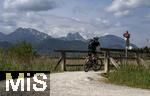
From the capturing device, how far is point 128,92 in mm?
15523

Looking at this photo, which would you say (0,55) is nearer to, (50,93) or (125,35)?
(125,35)

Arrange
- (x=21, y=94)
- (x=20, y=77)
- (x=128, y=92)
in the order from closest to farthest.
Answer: (x=21, y=94) → (x=128, y=92) → (x=20, y=77)

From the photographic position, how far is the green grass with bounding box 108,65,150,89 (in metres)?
18.5

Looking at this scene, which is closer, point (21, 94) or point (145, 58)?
point (21, 94)

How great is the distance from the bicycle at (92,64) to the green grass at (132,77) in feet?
11.0

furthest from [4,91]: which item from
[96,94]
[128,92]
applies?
[128,92]

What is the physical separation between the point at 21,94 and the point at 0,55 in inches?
418

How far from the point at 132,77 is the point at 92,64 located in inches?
211

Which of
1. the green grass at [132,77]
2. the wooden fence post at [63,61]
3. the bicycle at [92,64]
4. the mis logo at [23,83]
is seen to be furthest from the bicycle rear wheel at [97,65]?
the mis logo at [23,83]

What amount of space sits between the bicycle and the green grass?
131 inches

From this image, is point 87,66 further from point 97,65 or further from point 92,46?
point 92,46

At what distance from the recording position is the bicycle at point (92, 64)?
24.4 m

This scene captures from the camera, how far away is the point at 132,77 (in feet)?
63.8

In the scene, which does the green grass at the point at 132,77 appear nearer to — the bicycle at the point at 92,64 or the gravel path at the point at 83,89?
the gravel path at the point at 83,89
